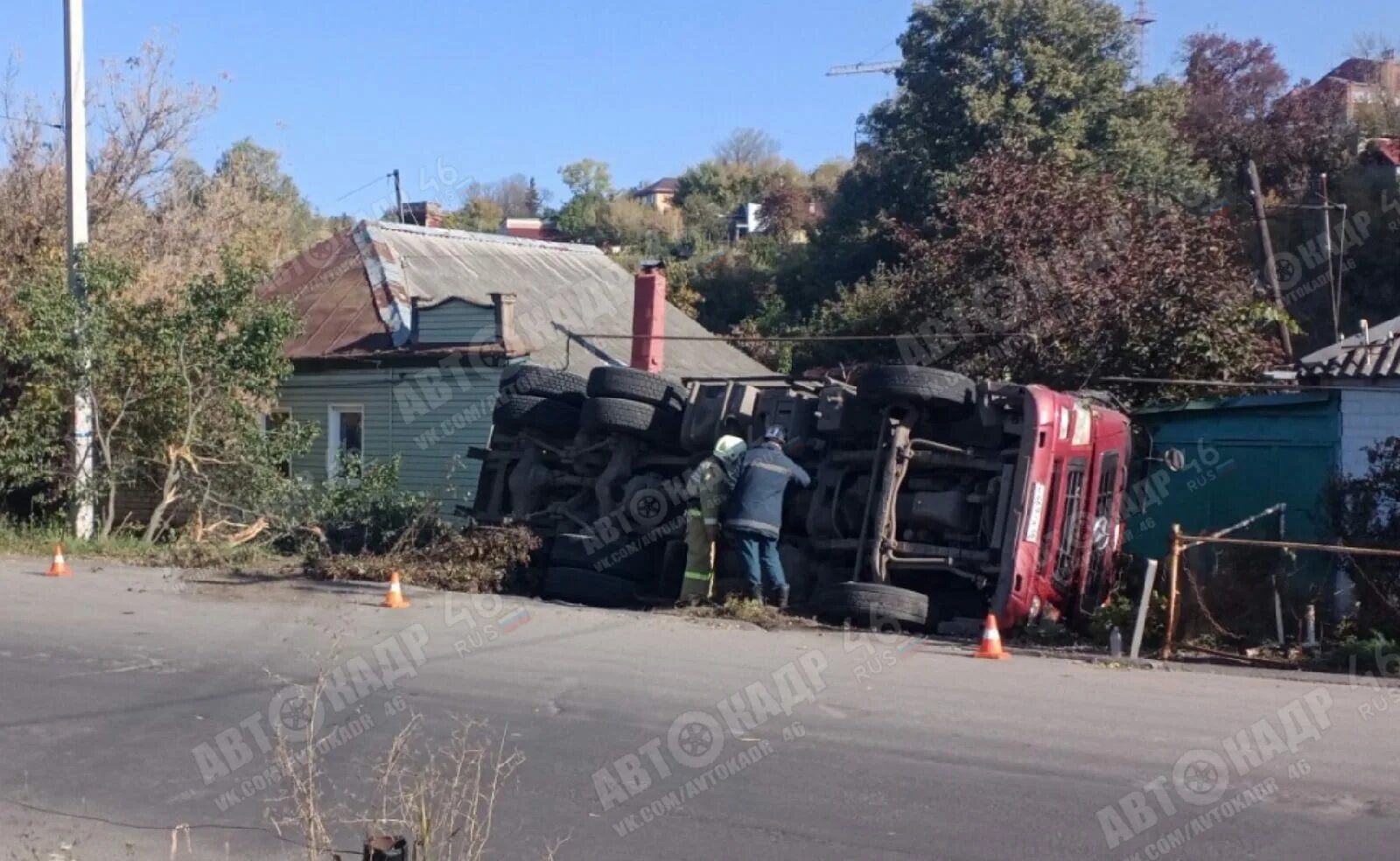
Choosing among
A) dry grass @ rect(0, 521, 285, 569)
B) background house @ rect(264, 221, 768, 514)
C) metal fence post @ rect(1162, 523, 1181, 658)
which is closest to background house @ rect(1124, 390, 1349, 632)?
metal fence post @ rect(1162, 523, 1181, 658)

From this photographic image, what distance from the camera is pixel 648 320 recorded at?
21250 mm

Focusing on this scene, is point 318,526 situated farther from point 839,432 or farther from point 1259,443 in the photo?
point 1259,443

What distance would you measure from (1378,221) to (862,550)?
82.2 ft

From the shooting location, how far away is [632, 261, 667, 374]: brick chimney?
20969mm

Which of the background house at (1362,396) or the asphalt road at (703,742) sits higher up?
the background house at (1362,396)

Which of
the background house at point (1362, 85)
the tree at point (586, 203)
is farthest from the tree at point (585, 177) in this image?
the background house at point (1362, 85)

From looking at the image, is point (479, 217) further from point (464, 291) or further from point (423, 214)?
point (464, 291)

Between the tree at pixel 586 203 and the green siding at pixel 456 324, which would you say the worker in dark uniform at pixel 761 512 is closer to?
the green siding at pixel 456 324

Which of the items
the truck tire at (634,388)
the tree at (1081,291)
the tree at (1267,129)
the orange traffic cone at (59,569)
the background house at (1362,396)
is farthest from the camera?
the tree at (1267,129)

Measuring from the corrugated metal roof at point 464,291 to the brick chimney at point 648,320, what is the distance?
0.57 m

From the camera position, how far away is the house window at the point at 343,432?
22750mm

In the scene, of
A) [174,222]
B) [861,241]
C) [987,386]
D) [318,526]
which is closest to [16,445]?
[318,526]

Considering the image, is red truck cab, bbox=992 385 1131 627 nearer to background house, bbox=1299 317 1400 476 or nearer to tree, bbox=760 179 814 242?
background house, bbox=1299 317 1400 476

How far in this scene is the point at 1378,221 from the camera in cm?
3234
